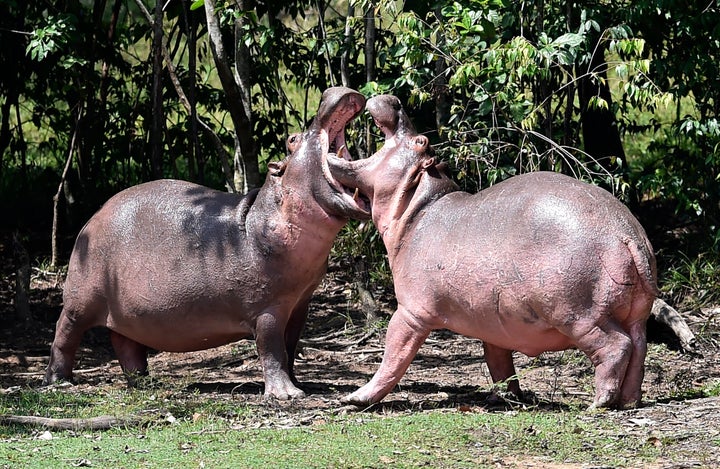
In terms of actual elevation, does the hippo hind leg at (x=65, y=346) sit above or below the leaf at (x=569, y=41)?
below

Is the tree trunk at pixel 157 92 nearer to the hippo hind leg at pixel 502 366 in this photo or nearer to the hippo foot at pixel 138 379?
the hippo foot at pixel 138 379

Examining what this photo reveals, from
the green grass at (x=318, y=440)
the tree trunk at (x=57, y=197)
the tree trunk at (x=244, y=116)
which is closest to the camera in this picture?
the green grass at (x=318, y=440)

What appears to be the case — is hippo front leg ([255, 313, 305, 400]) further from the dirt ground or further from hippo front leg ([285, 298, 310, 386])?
hippo front leg ([285, 298, 310, 386])

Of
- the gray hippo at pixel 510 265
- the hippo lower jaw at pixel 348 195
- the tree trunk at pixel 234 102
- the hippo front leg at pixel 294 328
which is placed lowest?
the hippo front leg at pixel 294 328

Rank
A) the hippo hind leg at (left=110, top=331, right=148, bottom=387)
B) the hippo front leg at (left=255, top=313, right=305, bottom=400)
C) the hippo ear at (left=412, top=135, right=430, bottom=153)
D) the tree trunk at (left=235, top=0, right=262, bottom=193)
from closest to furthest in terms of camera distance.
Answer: the hippo ear at (left=412, top=135, right=430, bottom=153), the hippo front leg at (left=255, top=313, right=305, bottom=400), the hippo hind leg at (left=110, top=331, right=148, bottom=387), the tree trunk at (left=235, top=0, right=262, bottom=193)

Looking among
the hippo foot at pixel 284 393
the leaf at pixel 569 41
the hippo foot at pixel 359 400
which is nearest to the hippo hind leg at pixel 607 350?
the hippo foot at pixel 359 400

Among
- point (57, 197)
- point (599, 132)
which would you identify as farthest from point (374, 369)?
point (599, 132)

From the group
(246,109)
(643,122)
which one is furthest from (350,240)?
(643,122)

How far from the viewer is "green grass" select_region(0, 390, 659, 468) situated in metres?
5.21

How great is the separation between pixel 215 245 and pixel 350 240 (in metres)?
2.78

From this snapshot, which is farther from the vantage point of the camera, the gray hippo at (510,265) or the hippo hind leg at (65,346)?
the hippo hind leg at (65,346)

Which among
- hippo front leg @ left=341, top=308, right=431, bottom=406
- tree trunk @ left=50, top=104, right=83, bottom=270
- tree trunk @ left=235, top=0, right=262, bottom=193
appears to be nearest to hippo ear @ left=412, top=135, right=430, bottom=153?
hippo front leg @ left=341, top=308, right=431, bottom=406

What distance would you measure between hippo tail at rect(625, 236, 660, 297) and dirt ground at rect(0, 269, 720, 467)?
0.65 meters

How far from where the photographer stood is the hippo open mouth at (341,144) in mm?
6766
